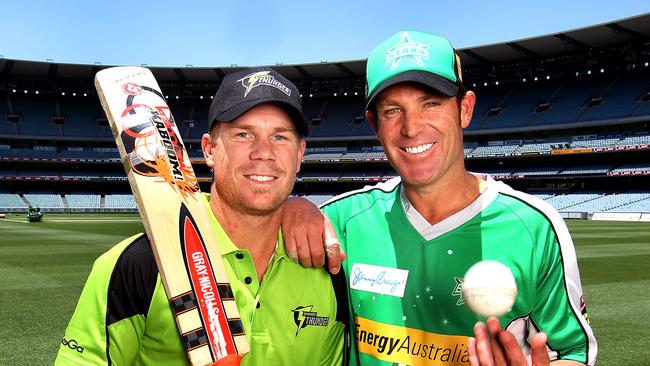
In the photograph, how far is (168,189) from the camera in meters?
2.11

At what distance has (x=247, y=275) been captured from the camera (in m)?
1.96

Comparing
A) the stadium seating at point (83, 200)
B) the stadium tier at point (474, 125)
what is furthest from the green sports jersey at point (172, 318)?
the stadium seating at point (83, 200)

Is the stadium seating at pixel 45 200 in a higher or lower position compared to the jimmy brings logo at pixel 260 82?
higher

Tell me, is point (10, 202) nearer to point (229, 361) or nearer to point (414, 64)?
point (229, 361)

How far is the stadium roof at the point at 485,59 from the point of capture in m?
33.4

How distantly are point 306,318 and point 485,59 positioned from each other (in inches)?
1602

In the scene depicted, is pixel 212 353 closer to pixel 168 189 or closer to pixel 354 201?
pixel 168 189

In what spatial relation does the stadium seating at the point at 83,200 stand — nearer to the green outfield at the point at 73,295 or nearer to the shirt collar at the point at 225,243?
the green outfield at the point at 73,295

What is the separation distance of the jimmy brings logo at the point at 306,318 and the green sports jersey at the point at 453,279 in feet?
0.68

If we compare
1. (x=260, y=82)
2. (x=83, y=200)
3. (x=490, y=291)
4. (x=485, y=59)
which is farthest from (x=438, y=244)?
(x=83, y=200)

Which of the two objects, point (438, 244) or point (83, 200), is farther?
point (83, 200)

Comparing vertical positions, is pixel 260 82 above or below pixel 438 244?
above

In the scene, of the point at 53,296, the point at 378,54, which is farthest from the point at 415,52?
the point at 53,296

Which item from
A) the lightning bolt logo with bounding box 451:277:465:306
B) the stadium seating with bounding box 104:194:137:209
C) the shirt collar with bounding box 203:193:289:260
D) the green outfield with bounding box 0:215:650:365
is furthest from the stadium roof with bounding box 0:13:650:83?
the shirt collar with bounding box 203:193:289:260
